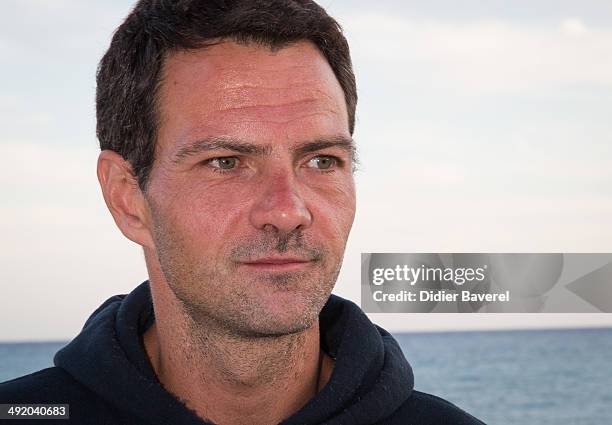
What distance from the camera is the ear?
8.90 feet

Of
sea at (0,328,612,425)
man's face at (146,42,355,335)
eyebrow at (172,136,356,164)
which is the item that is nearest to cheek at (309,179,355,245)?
man's face at (146,42,355,335)

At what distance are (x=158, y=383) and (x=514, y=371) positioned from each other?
140 ft

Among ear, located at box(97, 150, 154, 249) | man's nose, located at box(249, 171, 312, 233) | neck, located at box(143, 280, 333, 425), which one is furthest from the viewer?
ear, located at box(97, 150, 154, 249)

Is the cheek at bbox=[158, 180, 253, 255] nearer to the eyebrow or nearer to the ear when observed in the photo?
the eyebrow

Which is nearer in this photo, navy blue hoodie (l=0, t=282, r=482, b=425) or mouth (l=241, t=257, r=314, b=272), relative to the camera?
mouth (l=241, t=257, r=314, b=272)

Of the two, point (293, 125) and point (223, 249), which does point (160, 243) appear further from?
point (293, 125)

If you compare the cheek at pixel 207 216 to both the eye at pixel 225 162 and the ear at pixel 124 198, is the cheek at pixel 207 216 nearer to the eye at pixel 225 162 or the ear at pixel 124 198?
the eye at pixel 225 162

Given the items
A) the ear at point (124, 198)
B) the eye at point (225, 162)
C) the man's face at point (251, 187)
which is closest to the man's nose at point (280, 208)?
the man's face at point (251, 187)

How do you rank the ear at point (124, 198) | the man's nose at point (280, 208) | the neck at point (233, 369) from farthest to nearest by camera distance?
1. the ear at point (124, 198)
2. the neck at point (233, 369)
3. the man's nose at point (280, 208)

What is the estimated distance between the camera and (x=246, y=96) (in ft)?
8.01

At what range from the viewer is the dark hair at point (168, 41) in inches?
99.3

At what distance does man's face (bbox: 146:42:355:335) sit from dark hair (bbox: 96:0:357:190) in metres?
0.04

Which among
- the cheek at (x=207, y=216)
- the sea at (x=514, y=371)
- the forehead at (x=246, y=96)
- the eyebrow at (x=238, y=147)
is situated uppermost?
the forehead at (x=246, y=96)

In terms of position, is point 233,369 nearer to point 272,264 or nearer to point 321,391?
point 321,391
